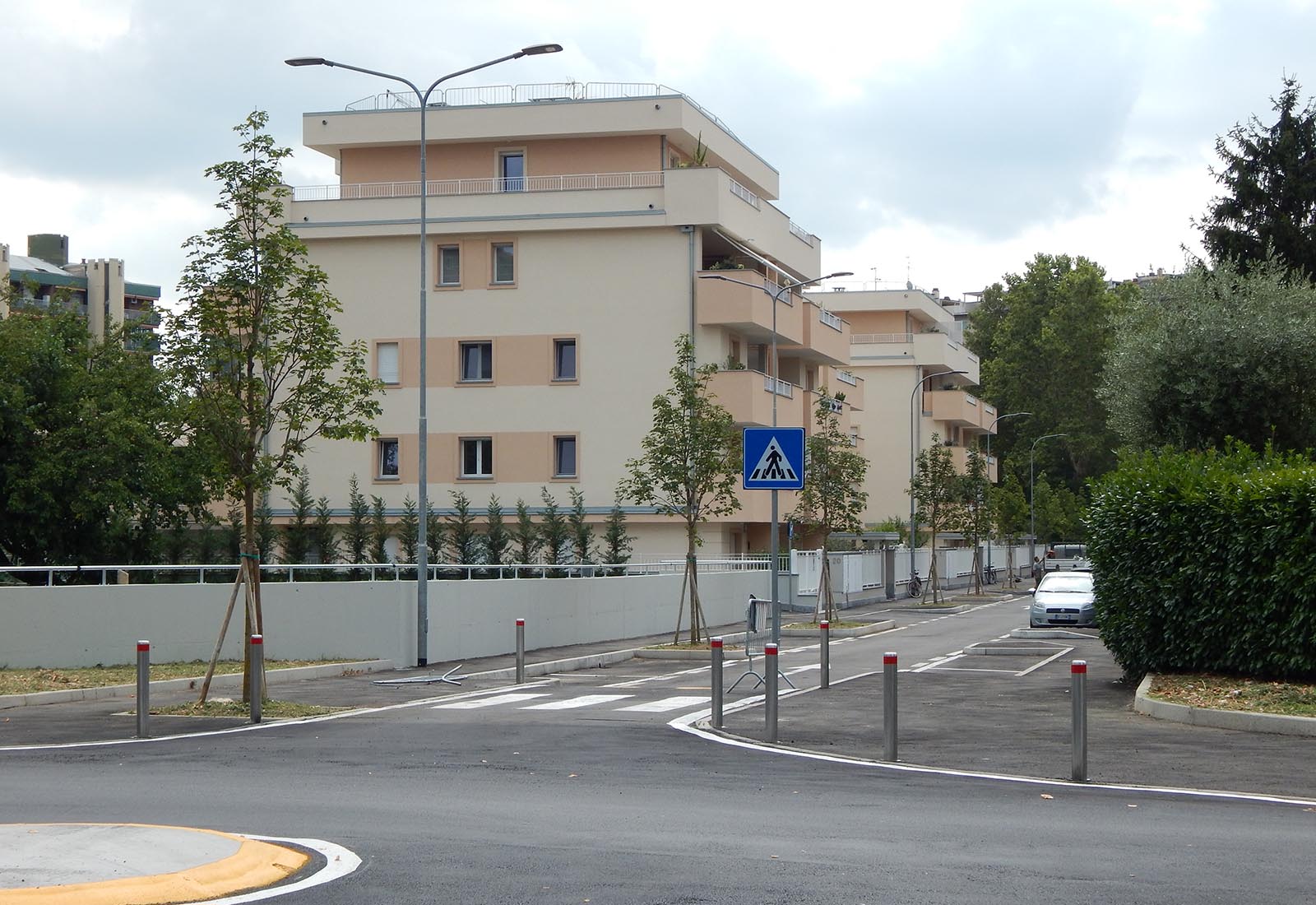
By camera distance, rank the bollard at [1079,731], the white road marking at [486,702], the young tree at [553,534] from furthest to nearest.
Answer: the young tree at [553,534] → the white road marking at [486,702] → the bollard at [1079,731]

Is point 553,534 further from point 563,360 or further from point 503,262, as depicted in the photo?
point 503,262


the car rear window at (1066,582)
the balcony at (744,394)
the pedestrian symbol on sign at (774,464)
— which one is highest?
the balcony at (744,394)

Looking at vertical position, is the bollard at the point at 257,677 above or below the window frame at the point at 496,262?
below

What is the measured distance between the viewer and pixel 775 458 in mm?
19328

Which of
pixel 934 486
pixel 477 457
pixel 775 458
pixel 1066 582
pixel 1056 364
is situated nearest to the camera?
pixel 775 458

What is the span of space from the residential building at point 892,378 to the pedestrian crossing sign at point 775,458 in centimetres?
6021

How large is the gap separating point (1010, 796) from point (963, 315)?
173471 mm

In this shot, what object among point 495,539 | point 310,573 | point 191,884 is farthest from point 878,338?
point 191,884

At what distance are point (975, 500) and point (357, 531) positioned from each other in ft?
85.4

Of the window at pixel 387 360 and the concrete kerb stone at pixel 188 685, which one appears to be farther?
the window at pixel 387 360

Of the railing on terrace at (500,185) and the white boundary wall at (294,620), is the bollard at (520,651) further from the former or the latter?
the railing on terrace at (500,185)

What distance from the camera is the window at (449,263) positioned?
50062 millimetres

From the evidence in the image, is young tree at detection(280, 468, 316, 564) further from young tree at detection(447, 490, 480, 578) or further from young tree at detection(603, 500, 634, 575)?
young tree at detection(603, 500, 634, 575)

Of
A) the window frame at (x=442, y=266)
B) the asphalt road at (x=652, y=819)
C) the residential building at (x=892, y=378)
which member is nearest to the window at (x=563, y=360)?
the window frame at (x=442, y=266)
